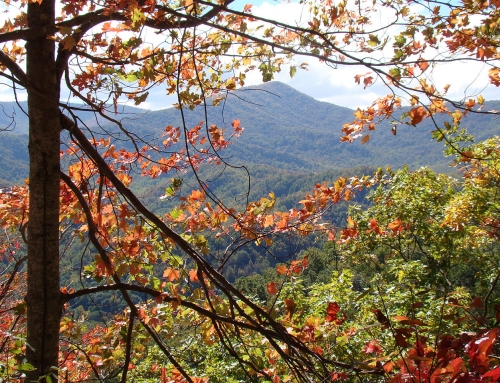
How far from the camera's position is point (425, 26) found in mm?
1969

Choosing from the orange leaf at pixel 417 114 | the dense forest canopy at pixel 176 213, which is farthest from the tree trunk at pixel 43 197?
the orange leaf at pixel 417 114

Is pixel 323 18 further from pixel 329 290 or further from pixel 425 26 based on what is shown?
pixel 329 290

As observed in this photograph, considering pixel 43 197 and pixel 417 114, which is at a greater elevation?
pixel 417 114

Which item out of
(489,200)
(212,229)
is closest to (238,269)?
(489,200)

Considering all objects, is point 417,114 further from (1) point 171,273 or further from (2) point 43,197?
(2) point 43,197

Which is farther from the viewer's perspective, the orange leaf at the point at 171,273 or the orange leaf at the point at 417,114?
the orange leaf at the point at 171,273

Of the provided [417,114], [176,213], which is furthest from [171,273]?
[417,114]

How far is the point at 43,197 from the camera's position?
69.7 inches

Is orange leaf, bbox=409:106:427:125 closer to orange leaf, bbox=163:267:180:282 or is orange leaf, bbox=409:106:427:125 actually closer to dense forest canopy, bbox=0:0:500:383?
dense forest canopy, bbox=0:0:500:383

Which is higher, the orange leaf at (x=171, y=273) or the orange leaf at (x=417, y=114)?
the orange leaf at (x=417, y=114)

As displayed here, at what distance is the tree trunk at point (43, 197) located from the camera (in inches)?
68.8

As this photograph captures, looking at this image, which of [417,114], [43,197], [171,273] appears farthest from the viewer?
[171,273]

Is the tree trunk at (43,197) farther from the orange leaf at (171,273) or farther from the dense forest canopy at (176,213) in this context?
the orange leaf at (171,273)

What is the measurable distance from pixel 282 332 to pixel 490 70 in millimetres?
1855
